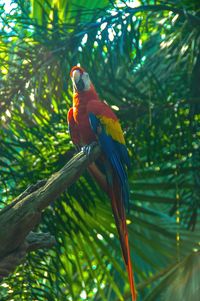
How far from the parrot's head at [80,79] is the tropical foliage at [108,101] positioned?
0.14 meters

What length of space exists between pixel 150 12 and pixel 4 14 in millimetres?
695

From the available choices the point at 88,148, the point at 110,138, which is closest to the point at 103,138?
the point at 110,138

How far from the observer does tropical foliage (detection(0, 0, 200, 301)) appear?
318 centimetres

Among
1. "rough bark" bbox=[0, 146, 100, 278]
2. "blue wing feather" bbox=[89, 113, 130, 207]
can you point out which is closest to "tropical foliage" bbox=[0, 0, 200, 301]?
"blue wing feather" bbox=[89, 113, 130, 207]

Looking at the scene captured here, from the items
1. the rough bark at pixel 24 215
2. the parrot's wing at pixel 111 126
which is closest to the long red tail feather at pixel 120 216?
the parrot's wing at pixel 111 126

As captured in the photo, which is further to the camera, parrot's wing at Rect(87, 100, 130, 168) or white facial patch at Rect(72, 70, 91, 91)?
white facial patch at Rect(72, 70, 91, 91)

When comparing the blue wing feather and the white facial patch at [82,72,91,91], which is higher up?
the white facial patch at [82,72,91,91]

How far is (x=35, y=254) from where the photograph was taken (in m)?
3.08

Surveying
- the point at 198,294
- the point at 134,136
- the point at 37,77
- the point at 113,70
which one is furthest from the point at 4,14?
the point at 198,294

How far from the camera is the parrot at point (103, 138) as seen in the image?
8.69 feet

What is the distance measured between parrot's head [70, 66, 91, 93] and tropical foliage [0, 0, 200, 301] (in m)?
0.14

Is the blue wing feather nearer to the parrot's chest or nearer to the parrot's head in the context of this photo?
the parrot's chest

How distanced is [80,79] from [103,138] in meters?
0.35

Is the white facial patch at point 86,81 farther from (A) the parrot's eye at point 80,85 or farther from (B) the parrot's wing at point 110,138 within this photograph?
(B) the parrot's wing at point 110,138
